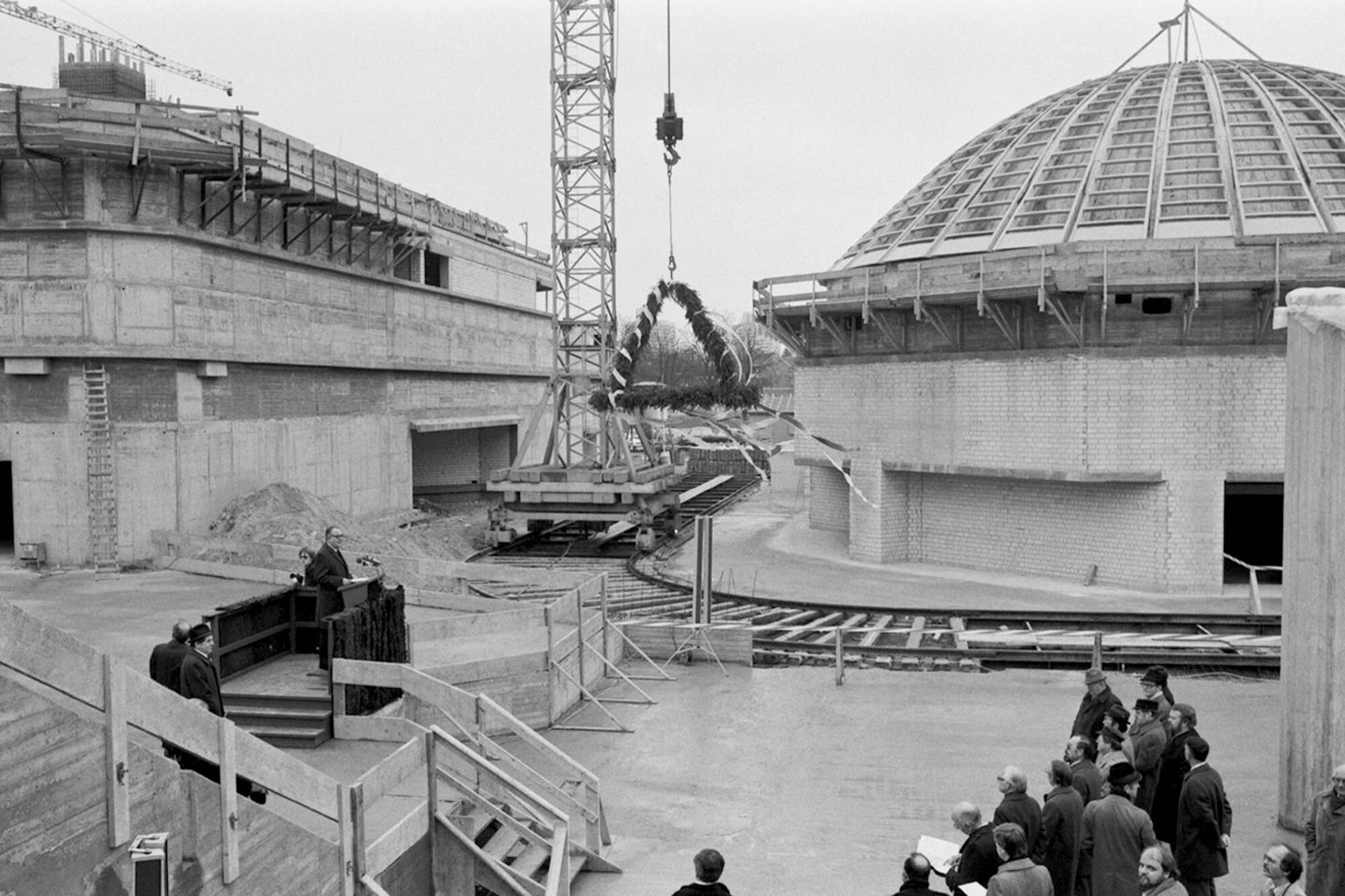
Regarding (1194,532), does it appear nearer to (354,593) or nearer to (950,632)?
(950,632)

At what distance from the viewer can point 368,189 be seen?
3556cm

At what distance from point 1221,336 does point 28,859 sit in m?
26.0

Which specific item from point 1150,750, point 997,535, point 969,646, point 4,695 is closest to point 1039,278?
point 997,535

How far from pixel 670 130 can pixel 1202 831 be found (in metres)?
30.1

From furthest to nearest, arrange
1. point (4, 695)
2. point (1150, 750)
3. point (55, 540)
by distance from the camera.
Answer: point (55, 540)
point (1150, 750)
point (4, 695)

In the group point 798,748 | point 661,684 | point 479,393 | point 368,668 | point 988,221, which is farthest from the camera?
point 479,393

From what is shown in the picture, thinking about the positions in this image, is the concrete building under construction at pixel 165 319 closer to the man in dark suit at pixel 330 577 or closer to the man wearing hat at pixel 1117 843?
the man in dark suit at pixel 330 577

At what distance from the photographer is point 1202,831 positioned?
8.71m

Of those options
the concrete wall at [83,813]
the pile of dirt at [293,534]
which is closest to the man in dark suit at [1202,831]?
the concrete wall at [83,813]

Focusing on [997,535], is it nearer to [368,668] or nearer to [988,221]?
[988,221]

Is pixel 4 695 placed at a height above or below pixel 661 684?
above

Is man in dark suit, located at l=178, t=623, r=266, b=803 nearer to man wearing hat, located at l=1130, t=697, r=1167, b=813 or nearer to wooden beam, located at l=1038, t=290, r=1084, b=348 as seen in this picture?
man wearing hat, located at l=1130, t=697, r=1167, b=813

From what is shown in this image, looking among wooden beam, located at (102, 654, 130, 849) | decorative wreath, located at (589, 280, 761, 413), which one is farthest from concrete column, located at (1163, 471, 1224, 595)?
wooden beam, located at (102, 654, 130, 849)

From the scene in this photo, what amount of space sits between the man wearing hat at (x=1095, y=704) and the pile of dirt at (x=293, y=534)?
13990 millimetres
